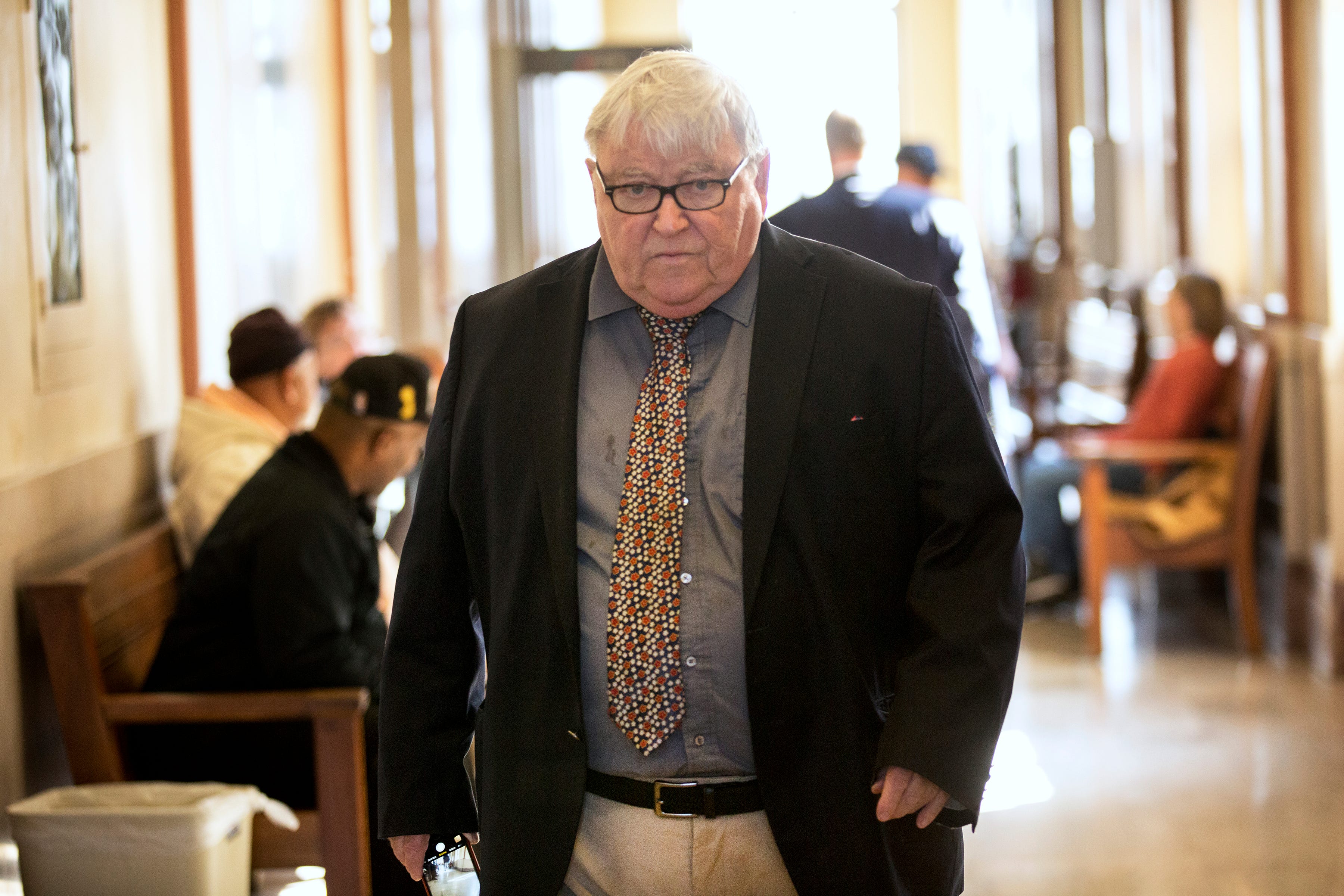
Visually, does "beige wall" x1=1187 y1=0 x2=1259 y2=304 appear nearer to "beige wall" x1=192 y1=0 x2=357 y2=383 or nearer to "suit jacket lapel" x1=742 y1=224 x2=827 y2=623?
"beige wall" x1=192 y1=0 x2=357 y2=383

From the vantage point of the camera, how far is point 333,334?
492 cm

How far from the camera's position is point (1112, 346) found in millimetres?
9289

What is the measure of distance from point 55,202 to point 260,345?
0.80m

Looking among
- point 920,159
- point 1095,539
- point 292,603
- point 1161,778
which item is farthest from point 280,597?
point 1095,539

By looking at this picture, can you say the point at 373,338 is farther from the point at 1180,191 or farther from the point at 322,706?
the point at 1180,191

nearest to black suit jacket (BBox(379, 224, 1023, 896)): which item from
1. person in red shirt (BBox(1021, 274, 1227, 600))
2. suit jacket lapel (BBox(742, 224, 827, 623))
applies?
suit jacket lapel (BBox(742, 224, 827, 623))

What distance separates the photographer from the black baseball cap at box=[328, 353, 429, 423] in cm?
314

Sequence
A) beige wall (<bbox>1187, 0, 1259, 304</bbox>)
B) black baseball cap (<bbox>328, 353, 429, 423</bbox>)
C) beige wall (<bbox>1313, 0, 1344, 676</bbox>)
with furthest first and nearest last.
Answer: beige wall (<bbox>1187, 0, 1259, 304</bbox>) → beige wall (<bbox>1313, 0, 1344, 676</bbox>) → black baseball cap (<bbox>328, 353, 429, 423</bbox>)

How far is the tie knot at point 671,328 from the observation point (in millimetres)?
1724

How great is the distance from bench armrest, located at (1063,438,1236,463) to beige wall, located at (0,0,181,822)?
11.4ft

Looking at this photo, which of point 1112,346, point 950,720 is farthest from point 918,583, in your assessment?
point 1112,346

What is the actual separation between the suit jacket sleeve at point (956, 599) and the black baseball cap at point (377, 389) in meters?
1.71

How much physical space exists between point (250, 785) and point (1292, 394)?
4.33 metres

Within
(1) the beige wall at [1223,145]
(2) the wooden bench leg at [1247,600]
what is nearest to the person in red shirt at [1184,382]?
(2) the wooden bench leg at [1247,600]
